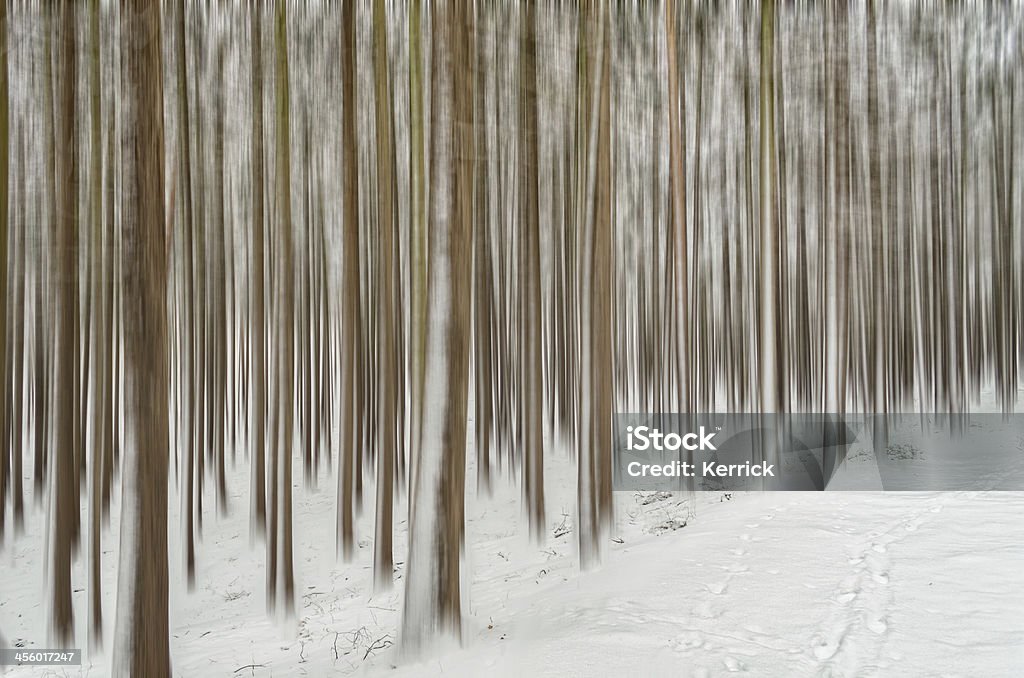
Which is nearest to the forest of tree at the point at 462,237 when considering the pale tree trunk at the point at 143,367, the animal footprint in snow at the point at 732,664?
the pale tree trunk at the point at 143,367

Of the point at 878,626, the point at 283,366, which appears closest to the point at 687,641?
the point at 878,626

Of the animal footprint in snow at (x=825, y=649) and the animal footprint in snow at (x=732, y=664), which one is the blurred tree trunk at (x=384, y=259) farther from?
the animal footprint in snow at (x=825, y=649)

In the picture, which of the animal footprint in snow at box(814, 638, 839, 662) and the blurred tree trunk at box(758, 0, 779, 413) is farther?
the blurred tree trunk at box(758, 0, 779, 413)

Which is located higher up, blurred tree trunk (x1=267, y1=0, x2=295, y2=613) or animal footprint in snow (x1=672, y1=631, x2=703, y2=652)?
blurred tree trunk (x1=267, y1=0, x2=295, y2=613)

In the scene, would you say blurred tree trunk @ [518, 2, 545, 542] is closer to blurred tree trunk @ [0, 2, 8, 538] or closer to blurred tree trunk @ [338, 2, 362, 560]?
blurred tree trunk @ [338, 2, 362, 560]

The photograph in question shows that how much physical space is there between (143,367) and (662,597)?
197 cm

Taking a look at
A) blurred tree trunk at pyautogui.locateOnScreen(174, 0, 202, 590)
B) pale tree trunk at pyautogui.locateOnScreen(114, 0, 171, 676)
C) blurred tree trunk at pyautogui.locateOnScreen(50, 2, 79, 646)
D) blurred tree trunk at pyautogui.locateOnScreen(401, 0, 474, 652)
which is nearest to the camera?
pale tree trunk at pyautogui.locateOnScreen(114, 0, 171, 676)

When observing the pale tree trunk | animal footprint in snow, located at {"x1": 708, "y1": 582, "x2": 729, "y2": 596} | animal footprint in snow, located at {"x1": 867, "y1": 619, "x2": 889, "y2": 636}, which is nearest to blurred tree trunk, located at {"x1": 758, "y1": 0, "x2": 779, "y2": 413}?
animal footprint in snow, located at {"x1": 708, "y1": 582, "x2": 729, "y2": 596}

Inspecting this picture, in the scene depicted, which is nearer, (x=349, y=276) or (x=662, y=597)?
(x=662, y=597)

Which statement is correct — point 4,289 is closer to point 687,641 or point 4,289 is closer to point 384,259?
point 384,259

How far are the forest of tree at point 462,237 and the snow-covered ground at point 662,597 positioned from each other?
4.0 inches

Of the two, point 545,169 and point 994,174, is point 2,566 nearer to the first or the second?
point 545,169

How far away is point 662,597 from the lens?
1.89 meters

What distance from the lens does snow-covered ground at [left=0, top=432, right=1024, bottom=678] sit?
1723 millimetres
